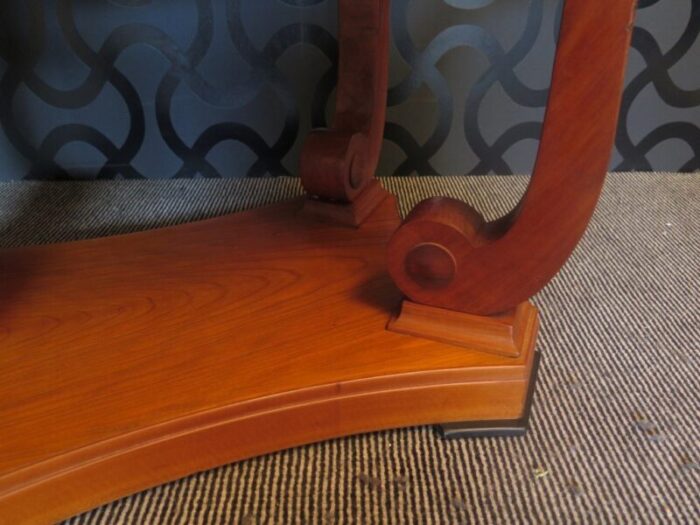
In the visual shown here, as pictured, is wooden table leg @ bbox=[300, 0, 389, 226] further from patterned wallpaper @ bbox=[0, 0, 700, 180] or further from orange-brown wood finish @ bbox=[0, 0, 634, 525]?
patterned wallpaper @ bbox=[0, 0, 700, 180]

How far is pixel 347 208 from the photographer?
0.70 m

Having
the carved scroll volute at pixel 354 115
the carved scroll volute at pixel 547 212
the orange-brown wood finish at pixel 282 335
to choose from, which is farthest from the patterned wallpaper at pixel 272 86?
the carved scroll volute at pixel 547 212

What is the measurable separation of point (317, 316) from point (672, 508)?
0.96ft

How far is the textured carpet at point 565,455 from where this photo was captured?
18.4 inches

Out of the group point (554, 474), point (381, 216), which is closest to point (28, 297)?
point (381, 216)

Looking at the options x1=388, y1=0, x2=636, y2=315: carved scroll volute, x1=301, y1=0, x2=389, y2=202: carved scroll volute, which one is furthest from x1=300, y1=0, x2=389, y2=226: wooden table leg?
x1=388, y1=0, x2=636, y2=315: carved scroll volute

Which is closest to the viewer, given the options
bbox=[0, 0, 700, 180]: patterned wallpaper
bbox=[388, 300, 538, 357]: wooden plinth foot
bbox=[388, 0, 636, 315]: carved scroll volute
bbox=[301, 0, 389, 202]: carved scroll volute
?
bbox=[388, 0, 636, 315]: carved scroll volute

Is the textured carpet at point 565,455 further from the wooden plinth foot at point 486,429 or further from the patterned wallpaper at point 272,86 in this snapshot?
the patterned wallpaper at point 272,86

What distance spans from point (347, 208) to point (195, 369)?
0.27 meters

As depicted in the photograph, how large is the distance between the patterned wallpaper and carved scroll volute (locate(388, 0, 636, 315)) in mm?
507

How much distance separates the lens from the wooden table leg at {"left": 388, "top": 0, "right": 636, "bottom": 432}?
40 cm

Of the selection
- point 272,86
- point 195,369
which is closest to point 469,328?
point 195,369

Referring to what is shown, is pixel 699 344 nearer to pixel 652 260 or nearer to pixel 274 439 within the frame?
pixel 652 260

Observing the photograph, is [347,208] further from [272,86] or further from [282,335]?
[272,86]
